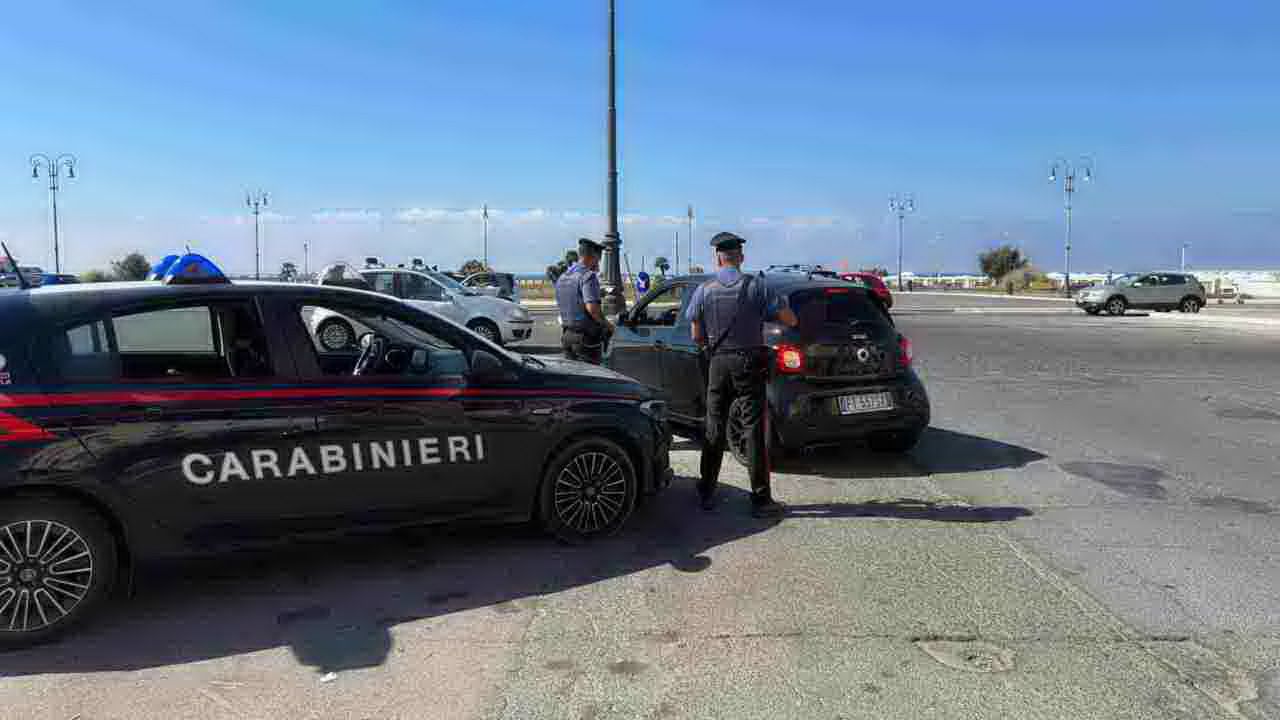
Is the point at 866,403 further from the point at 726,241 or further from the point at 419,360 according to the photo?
the point at 419,360

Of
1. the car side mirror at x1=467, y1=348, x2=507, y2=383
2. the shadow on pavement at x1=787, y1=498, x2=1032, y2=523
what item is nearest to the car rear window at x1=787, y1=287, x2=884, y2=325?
the shadow on pavement at x1=787, y1=498, x2=1032, y2=523

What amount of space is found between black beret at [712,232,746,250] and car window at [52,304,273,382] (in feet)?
9.29

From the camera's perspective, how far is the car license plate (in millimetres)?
6895

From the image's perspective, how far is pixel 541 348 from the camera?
59.1 feet

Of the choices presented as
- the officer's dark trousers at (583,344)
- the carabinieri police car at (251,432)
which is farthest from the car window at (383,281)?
the carabinieri police car at (251,432)

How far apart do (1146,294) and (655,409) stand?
114 feet

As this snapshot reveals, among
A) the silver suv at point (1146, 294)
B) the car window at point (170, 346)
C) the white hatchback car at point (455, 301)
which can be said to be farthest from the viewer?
the silver suv at point (1146, 294)

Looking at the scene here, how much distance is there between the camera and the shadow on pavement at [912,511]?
5.70 meters

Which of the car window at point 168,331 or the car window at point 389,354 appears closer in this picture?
the car window at point 168,331

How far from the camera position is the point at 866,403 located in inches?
275

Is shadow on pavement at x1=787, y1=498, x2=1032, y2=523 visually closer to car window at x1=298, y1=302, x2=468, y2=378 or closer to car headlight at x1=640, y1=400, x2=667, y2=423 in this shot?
car headlight at x1=640, y1=400, x2=667, y2=423

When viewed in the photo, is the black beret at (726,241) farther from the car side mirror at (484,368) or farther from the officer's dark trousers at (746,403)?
the car side mirror at (484,368)

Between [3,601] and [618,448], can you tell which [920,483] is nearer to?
[618,448]

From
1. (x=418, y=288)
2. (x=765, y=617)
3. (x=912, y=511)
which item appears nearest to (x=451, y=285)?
(x=418, y=288)
